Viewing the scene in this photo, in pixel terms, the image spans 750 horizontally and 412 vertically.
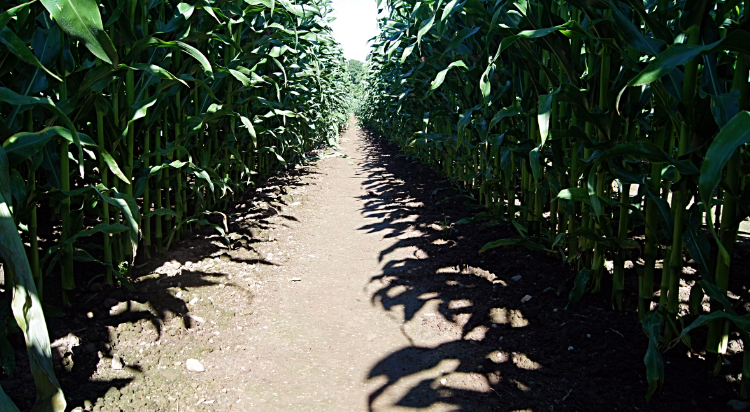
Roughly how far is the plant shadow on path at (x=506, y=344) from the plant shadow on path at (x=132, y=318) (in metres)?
1.11

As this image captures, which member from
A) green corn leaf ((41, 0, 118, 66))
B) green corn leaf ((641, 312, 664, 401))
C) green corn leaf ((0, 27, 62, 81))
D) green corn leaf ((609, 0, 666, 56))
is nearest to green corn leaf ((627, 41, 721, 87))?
green corn leaf ((609, 0, 666, 56))

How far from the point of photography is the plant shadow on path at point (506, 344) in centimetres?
219

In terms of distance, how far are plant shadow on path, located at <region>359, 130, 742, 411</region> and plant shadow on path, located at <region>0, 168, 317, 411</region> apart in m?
1.11

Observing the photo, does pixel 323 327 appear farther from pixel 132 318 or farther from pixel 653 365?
pixel 653 365

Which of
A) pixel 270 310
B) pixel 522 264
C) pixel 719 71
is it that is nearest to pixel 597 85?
pixel 719 71

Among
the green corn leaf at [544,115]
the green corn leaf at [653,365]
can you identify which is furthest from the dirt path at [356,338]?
the green corn leaf at [544,115]

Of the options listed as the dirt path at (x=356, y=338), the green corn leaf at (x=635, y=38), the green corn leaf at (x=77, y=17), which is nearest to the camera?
the green corn leaf at (x=77, y=17)

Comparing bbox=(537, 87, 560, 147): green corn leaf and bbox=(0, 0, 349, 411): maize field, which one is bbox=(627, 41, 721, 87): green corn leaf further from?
bbox=(0, 0, 349, 411): maize field

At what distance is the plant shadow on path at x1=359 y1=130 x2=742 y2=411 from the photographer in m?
2.19

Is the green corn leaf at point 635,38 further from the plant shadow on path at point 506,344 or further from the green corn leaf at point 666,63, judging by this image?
the plant shadow on path at point 506,344

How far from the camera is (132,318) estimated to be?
9.25ft

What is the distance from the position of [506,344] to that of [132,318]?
6.65 feet

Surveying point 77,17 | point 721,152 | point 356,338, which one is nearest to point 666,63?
point 721,152

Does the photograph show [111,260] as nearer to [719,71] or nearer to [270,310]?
[270,310]
